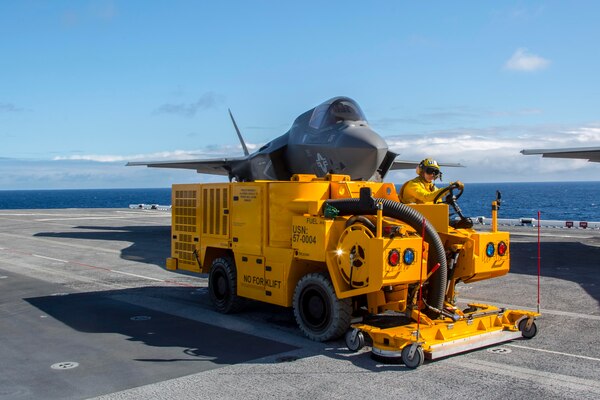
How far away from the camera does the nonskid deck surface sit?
605cm

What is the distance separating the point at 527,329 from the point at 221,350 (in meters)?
4.09

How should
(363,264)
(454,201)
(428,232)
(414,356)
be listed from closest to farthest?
(414,356) < (363,264) < (428,232) < (454,201)

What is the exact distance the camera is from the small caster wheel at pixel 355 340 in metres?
7.17

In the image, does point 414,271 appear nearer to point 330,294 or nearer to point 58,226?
point 330,294

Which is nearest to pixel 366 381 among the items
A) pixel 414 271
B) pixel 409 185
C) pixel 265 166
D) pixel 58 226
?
pixel 414 271

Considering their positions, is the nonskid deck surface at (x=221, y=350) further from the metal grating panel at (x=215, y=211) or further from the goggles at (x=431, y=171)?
the goggles at (x=431, y=171)

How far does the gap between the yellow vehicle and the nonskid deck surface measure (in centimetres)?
30

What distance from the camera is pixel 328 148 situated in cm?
1512

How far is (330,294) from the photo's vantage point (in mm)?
7566

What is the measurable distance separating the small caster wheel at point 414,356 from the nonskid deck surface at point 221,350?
10cm

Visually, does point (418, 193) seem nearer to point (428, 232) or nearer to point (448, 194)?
point (448, 194)

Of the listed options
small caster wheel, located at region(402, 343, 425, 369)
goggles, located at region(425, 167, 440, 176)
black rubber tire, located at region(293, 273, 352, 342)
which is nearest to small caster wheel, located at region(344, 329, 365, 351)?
black rubber tire, located at region(293, 273, 352, 342)

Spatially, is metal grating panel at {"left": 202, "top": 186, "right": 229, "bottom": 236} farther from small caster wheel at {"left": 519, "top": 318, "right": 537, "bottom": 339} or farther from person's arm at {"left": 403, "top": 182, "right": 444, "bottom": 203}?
small caster wheel at {"left": 519, "top": 318, "right": 537, "bottom": 339}

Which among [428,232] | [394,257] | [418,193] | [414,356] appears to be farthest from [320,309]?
[418,193]
